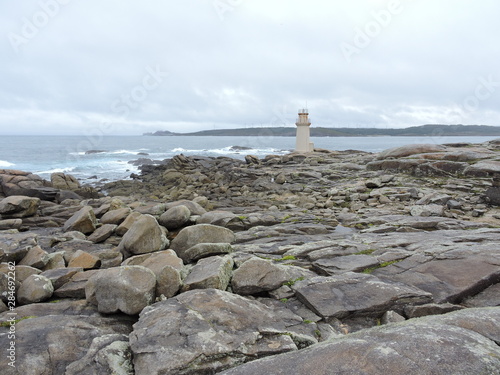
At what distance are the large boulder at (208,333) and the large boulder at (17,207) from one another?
44.5 ft

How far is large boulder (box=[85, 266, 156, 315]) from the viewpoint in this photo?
556 centimetres

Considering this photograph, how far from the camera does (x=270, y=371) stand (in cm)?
335

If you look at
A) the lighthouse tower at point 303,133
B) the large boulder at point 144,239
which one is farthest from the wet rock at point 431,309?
the lighthouse tower at point 303,133

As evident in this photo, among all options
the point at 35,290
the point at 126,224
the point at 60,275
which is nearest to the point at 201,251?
the point at 60,275

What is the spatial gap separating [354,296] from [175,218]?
6.96 metres

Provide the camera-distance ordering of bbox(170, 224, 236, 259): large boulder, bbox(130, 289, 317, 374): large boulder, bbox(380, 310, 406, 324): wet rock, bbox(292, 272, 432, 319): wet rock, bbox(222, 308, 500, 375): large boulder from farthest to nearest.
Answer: bbox(170, 224, 236, 259): large boulder < bbox(292, 272, 432, 319): wet rock < bbox(380, 310, 406, 324): wet rock < bbox(130, 289, 317, 374): large boulder < bbox(222, 308, 500, 375): large boulder

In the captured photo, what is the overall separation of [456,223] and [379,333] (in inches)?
347

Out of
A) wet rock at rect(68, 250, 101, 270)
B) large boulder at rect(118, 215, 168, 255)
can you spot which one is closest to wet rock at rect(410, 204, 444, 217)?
large boulder at rect(118, 215, 168, 255)

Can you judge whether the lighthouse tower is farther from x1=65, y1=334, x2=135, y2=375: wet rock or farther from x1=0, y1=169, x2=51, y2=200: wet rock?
x1=65, y1=334, x2=135, y2=375: wet rock

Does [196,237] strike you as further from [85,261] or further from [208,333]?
[208,333]

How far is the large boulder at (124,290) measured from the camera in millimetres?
5559

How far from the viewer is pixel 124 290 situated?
219 inches

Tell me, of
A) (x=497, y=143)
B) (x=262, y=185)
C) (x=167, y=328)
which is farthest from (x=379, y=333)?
(x=497, y=143)

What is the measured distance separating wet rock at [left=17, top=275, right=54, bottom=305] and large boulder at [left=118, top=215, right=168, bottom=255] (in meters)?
2.43
